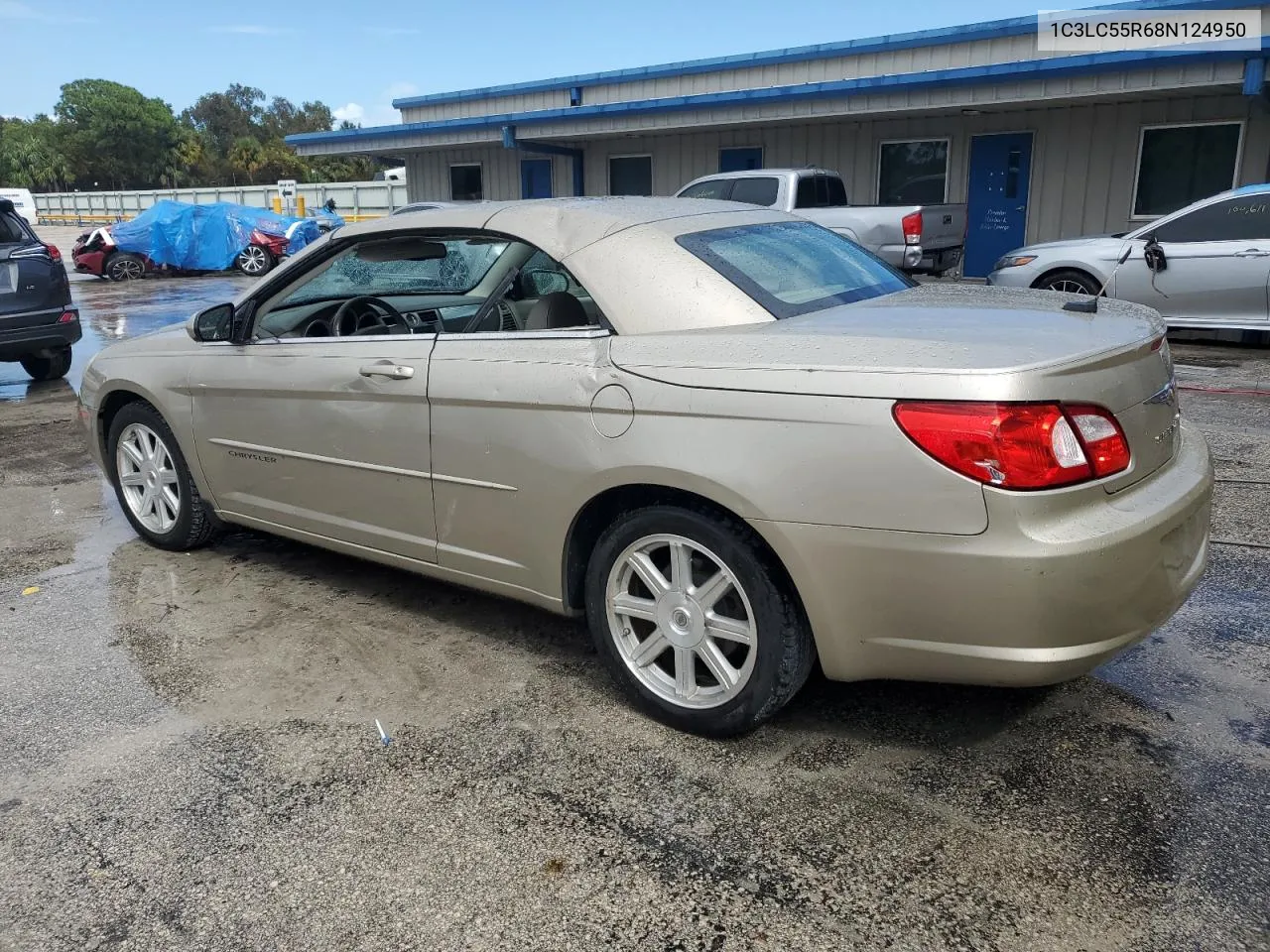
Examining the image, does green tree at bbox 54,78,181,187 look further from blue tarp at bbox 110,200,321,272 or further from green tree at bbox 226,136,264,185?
blue tarp at bbox 110,200,321,272

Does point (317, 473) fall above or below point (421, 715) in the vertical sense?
above

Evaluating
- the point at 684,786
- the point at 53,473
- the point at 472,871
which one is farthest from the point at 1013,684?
the point at 53,473

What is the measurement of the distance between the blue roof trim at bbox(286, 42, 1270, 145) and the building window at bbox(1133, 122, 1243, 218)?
1815mm

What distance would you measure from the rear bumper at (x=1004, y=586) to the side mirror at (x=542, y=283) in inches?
51.3

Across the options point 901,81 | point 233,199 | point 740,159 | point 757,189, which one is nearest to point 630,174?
point 740,159

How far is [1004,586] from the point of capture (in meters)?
2.48

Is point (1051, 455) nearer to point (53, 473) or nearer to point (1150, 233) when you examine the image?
point (53, 473)

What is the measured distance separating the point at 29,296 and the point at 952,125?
12618 mm

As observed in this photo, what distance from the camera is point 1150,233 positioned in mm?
10250

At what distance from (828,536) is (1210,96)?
548 inches

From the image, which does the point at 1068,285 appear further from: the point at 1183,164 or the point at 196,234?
the point at 196,234

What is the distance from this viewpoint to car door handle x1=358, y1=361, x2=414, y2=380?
3.63m

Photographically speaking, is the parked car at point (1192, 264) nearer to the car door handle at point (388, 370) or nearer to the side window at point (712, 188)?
the side window at point (712, 188)

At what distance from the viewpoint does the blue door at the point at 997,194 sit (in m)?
15.2
